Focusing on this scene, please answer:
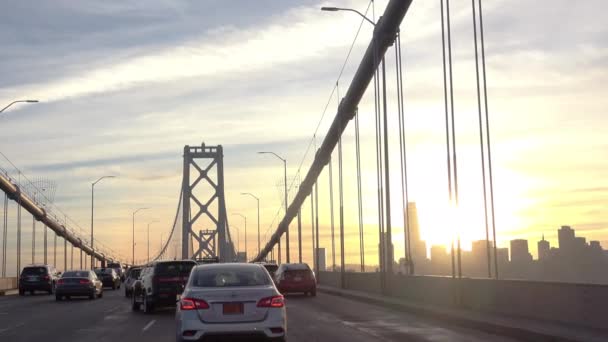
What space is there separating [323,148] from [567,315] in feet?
173

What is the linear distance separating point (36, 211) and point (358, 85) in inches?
1696

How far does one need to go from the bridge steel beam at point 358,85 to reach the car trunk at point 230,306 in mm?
23410

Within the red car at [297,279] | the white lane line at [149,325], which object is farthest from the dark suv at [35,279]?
the white lane line at [149,325]

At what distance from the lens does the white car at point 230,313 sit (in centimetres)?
1190

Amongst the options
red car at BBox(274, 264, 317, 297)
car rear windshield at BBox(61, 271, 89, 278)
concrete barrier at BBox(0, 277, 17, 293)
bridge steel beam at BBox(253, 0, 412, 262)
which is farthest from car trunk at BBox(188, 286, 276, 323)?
concrete barrier at BBox(0, 277, 17, 293)

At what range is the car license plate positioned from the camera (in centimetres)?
1198

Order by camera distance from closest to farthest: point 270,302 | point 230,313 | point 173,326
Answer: point 230,313 < point 270,302 < point 173,326

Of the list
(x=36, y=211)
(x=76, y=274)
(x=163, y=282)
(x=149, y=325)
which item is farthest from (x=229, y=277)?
(x=36, y=211)

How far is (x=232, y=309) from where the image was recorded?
12.0 meters

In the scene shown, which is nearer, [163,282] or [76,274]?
[163,282]

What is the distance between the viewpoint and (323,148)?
68.6 m

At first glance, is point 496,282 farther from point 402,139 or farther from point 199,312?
point 402,139

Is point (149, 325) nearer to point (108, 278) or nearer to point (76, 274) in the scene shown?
point (76, 274)

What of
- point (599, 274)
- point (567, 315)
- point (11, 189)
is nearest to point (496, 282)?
point (567, 315)
